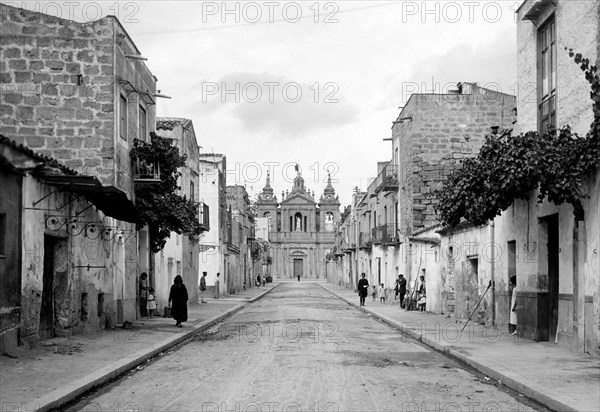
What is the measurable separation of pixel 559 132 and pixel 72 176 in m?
9.07

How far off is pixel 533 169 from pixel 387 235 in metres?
27.1

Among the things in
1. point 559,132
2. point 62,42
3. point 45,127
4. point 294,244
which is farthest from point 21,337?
point 294,244

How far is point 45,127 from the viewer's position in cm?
1975

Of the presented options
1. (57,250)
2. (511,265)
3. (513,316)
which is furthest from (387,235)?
(57,250)

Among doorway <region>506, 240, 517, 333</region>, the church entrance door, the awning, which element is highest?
the awning

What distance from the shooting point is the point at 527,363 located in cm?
1279

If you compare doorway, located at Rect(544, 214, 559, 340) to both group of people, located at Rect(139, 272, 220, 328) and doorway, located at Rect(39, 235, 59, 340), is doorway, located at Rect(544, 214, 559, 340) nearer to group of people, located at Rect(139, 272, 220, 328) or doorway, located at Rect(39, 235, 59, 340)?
group of people, located at Rect(139, 272, 220, 328)

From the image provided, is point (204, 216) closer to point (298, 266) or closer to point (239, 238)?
point (239, 238)

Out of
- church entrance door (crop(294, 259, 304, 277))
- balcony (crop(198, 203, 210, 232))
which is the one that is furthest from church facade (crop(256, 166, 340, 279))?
balcony (crop(198, 203, 210, 232))

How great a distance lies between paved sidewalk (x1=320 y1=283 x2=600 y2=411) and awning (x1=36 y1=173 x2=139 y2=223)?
7.44 m

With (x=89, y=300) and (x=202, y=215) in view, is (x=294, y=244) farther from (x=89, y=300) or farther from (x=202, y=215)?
(x=89, y=300)

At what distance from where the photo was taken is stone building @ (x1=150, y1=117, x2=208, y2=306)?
29.7 meters

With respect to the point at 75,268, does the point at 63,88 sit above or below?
above

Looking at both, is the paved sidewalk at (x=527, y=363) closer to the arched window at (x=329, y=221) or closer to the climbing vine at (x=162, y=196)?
the climbing vine at (x=162, y=196)
